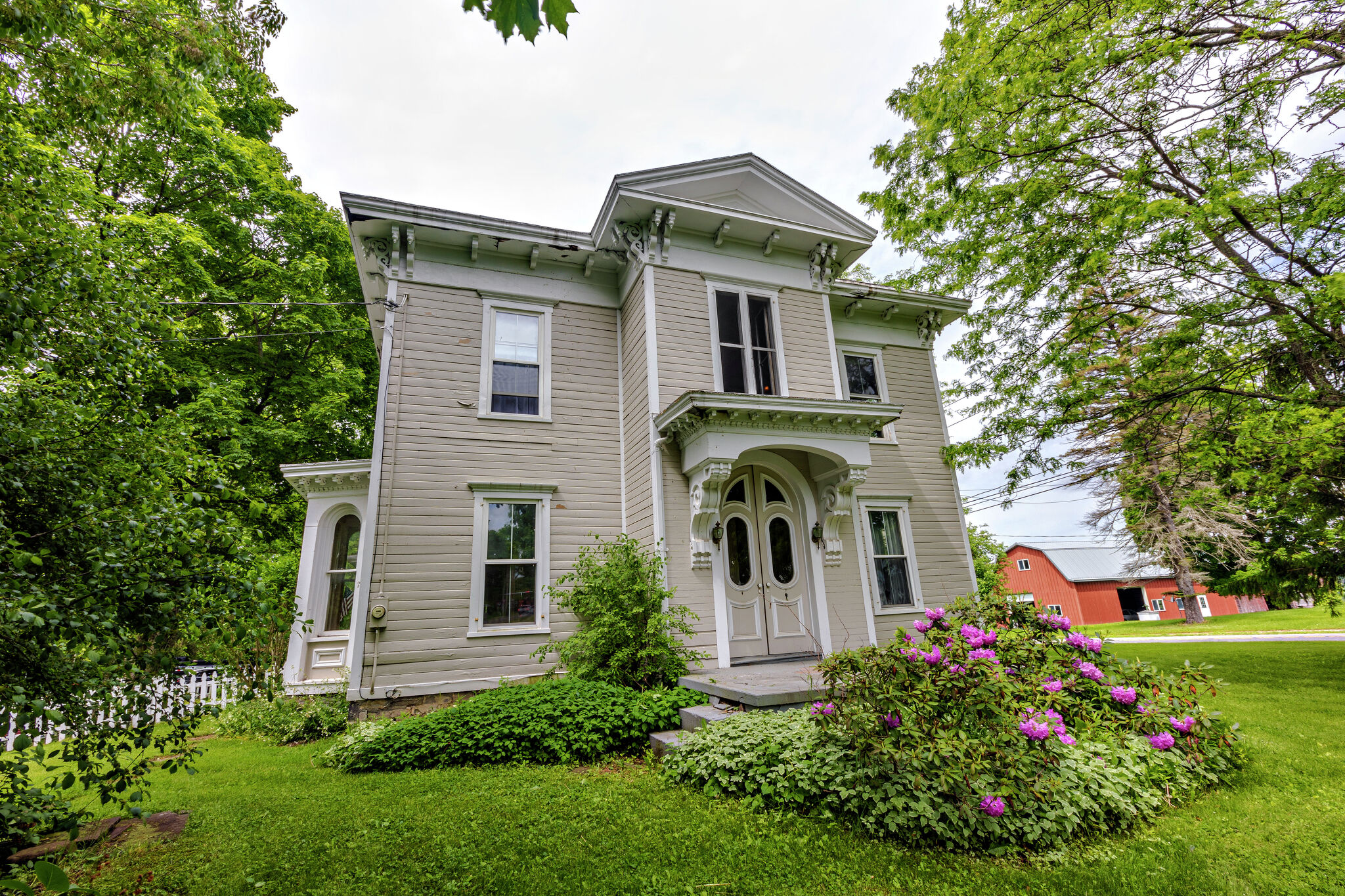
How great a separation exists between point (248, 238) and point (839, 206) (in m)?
14.3

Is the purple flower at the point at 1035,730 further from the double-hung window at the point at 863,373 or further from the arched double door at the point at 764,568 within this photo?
the double-hung window at the point at 863,373

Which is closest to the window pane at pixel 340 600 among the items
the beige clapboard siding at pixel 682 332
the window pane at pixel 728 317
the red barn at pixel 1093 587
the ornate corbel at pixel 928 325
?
the beige clapboard siding at pixel 682 332

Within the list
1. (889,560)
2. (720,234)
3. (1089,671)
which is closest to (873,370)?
(889,560)

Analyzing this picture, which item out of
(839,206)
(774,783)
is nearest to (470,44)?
(774,783)

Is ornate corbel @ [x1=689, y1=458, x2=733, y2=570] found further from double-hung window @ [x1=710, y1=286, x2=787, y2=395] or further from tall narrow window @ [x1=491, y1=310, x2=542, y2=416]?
tall narrow window @ [x1=491, y1=310, x2=542, y2=416]

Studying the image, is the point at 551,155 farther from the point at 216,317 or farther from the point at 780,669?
the point at 216,317

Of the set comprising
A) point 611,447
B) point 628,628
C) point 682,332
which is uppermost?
point 682,332

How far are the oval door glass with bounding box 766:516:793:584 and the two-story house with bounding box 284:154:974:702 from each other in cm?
4

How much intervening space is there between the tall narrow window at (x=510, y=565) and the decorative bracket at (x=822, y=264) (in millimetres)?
6392

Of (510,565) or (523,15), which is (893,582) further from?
(523,15)

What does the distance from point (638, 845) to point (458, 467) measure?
6.31 m

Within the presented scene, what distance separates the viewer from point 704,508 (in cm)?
836

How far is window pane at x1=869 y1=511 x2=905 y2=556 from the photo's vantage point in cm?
1082

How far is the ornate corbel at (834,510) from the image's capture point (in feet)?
29.8
